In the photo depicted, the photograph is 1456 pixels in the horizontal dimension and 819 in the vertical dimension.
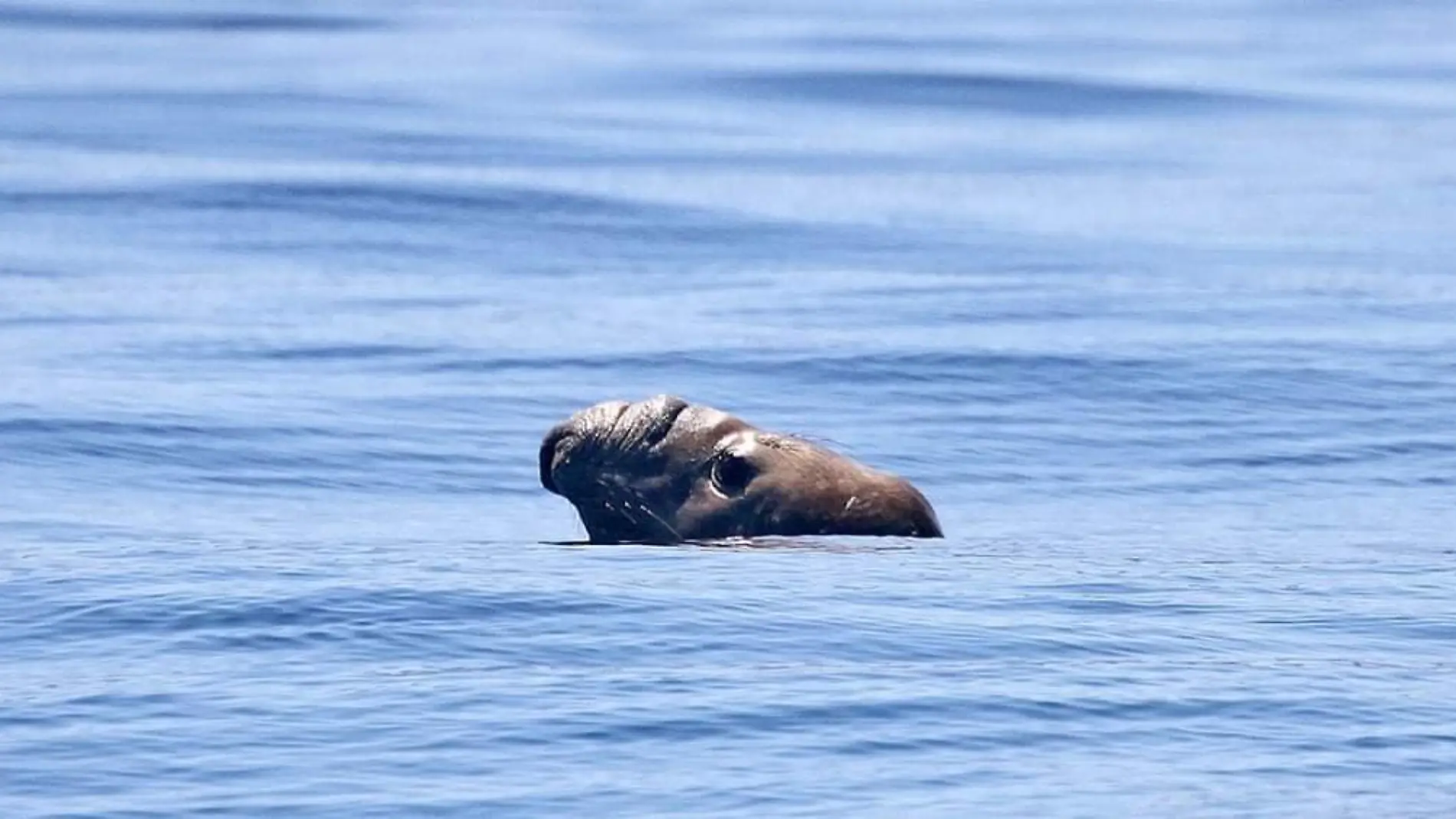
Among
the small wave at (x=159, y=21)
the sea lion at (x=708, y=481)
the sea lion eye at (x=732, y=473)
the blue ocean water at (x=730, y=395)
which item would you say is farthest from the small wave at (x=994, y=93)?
the sea lion eye at (x=732, y=473)

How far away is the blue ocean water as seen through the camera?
8.18m

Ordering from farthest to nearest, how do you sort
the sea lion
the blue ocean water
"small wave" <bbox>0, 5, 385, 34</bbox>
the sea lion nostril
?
"small wave" <bbox>0, 5, 385, 34</bbox>
the sea lion nostril
the sea lion
the blue ocean water

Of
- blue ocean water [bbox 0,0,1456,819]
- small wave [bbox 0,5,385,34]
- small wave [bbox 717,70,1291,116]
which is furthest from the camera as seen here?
small wave [bbox 0,5,385,34]

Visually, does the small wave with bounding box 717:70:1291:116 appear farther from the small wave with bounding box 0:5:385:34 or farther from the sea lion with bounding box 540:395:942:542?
the sea lion with bounding box 540:395:942:542

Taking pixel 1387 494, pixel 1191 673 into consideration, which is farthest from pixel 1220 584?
pixel 1387 494

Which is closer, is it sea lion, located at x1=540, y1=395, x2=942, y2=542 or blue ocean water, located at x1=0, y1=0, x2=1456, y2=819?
blue ocean water, located at x1=0, y1=0, x2=1456, y2=819

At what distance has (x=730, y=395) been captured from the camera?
1766 cm

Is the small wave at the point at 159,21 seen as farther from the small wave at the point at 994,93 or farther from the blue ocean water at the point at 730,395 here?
the small wave at the point at 994,93

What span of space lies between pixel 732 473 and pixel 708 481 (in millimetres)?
94

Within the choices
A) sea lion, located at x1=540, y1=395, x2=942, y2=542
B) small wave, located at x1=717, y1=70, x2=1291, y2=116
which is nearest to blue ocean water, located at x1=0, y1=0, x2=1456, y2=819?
small wave, located at x1=717, y1=70, x2=1291, y2=116

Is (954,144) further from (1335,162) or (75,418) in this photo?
(75,418)

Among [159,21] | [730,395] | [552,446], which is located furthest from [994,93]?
[552,446]

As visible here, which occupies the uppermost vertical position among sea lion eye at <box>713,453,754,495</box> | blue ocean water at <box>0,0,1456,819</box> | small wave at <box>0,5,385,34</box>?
small wave at <box>0,5,385,34</box>

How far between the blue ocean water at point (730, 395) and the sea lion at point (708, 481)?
0.96ft
